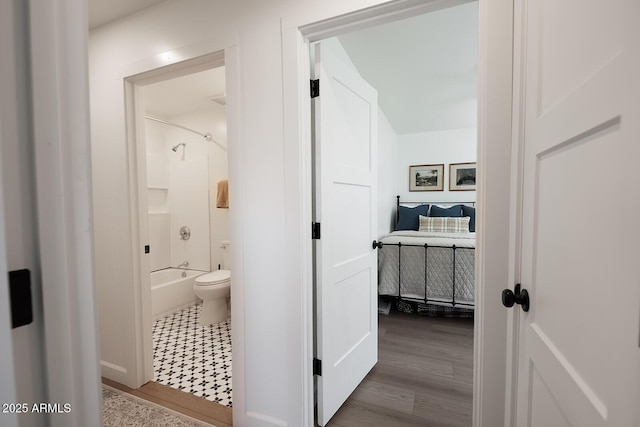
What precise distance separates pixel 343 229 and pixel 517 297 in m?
1.03

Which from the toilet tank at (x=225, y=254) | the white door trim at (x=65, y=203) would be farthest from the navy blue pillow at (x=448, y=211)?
the white door trim at (x=65, y=203)

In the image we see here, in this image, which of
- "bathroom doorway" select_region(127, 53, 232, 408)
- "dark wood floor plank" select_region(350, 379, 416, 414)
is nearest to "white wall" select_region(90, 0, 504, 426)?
"dark wood floor plank" select_region(350, 379, 416, 414)

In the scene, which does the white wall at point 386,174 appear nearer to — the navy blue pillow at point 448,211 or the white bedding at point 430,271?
the navy blue pillow at point 448,211

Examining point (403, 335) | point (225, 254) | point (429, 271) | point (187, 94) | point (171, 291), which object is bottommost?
point (403, 335)

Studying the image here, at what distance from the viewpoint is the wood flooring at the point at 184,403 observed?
1.69 meters

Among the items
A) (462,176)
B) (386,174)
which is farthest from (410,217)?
(462,176)

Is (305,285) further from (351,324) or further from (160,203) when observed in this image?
(160,203)

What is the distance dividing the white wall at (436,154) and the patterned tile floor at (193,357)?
4.07 meters

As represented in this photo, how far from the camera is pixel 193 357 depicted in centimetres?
236

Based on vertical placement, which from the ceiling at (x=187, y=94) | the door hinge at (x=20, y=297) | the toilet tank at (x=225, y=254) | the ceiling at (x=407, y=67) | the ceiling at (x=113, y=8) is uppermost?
the ceiling at (x=407, y=67)

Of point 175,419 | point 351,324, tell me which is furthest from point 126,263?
point 351,324

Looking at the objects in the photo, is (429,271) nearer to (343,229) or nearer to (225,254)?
(343,229)

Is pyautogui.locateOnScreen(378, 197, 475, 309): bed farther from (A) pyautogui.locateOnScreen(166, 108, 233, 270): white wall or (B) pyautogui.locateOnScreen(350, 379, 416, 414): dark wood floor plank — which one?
(A) pyautogui.locateOnScreen(166, 108, 233, 270): white wall

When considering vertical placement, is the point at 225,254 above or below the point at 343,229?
below
